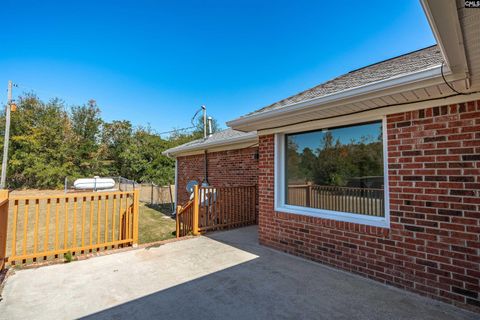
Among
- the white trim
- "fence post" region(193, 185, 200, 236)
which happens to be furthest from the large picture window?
"fence post" region(193, 185, 200, 236)

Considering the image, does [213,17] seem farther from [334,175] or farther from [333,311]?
[333,311]

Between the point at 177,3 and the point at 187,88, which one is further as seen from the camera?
the point at 187,88

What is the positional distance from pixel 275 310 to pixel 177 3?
10.8 metres

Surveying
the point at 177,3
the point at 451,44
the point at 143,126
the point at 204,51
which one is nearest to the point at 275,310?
the point at 451,44

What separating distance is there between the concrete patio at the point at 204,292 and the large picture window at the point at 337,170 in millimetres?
1049

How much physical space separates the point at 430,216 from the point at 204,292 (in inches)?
116

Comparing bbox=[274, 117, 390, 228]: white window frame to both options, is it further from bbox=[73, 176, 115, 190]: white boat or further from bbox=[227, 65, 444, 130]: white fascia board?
bbox=[73, 176, 115, 190]: white boat

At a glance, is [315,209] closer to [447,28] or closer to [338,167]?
[338,167]

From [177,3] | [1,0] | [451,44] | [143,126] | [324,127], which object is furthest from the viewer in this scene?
[143,126]

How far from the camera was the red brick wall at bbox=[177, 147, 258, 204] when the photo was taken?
24.5 feet

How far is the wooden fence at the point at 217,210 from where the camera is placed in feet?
19.9

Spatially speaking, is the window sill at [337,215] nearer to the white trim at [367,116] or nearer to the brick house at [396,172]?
the brick house at [396,172]

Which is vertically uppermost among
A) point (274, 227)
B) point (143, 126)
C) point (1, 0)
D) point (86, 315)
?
point (1, 0)

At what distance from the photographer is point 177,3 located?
9438 millimetres
